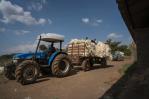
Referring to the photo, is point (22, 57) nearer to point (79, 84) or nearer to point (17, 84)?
point (17, 84)

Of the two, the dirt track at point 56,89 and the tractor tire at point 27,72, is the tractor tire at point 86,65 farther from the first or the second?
the tractor tire at point 27,72

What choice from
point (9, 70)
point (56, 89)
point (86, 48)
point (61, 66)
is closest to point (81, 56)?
point (86, 48)

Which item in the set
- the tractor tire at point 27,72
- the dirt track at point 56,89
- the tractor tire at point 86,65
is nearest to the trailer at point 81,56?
the tractor tire at point 86,65

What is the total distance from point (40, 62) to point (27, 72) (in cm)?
158

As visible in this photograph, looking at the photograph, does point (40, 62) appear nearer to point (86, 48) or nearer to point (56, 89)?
point (56, 89)

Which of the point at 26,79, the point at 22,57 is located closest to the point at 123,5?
the point at 26,79

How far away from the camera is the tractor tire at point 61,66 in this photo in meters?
11.2

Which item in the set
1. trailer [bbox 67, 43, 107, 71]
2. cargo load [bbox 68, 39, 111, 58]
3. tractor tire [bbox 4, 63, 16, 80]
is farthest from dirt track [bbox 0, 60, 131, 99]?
cargo load [bbox 68, 39, 111, 58]

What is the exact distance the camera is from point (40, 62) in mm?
11375

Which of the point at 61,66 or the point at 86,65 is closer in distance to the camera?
the point at 61,66

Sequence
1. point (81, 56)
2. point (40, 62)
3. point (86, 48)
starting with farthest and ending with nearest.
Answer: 1. point (86, 48)
2. point (81, 56)
3. point (40, 62)

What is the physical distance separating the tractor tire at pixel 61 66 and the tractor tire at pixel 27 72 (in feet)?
4.10

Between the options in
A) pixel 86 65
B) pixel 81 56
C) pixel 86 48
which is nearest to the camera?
pixel 86 65

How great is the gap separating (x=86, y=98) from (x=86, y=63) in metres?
A: 6.70
